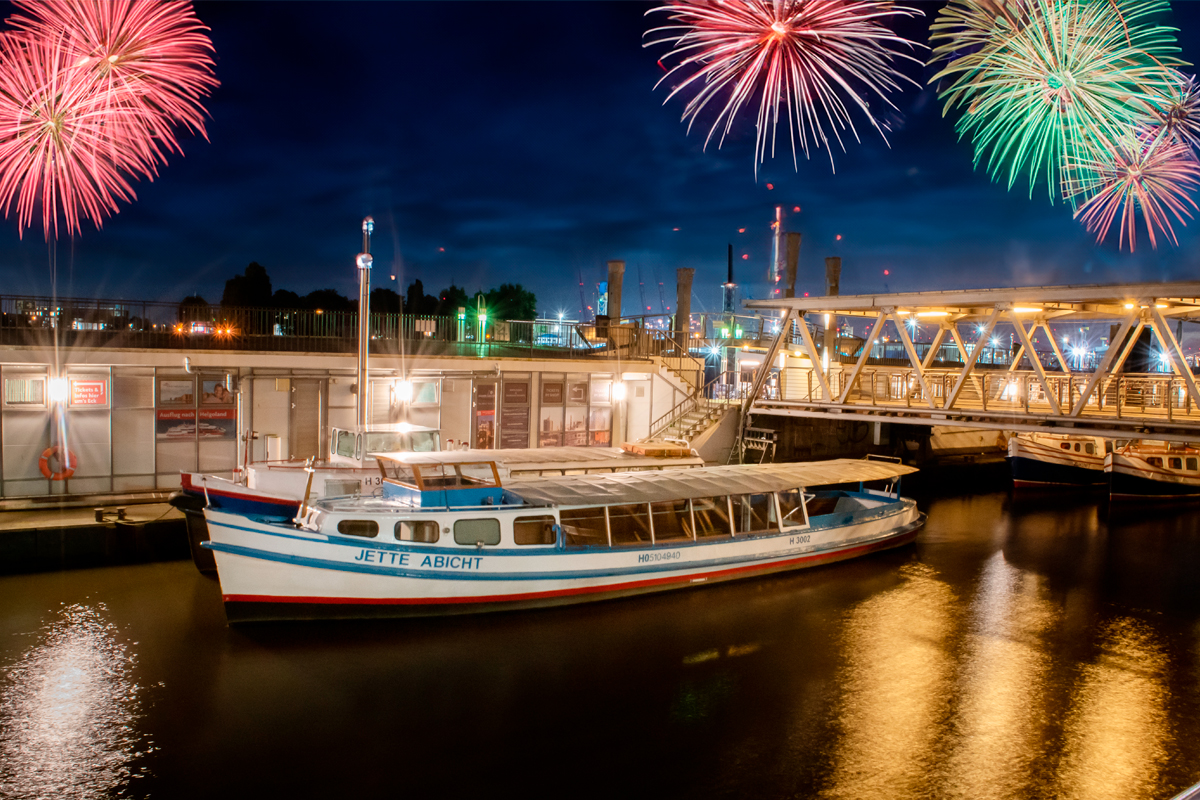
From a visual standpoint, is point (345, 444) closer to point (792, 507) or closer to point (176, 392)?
point (176, 392)

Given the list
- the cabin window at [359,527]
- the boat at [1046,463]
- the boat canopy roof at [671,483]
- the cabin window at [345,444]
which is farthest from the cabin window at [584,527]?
the boat at [1046,463]

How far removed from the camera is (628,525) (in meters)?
20.5

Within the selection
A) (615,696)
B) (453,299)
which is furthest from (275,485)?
(453,299)

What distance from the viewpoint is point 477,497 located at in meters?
17.6

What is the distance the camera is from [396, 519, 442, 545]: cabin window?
1648 centimetres

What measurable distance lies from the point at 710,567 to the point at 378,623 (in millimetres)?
8268

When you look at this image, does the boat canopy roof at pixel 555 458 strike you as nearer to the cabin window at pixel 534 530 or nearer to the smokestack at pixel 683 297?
the cabin window at pixel 534 530

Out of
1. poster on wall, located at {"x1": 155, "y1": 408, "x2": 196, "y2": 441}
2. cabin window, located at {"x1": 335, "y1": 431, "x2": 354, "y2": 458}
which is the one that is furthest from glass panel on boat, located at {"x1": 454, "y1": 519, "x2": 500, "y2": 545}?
poster on wall, located at {"x1": 155, "y1": 408, "x2": 196, "y2": 441}

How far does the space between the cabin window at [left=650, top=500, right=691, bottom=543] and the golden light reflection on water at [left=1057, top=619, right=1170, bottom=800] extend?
9230 millimetres

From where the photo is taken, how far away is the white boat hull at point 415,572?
1564 cm

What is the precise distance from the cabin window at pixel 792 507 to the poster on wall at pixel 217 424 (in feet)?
58.2

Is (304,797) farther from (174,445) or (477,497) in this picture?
(174,445)

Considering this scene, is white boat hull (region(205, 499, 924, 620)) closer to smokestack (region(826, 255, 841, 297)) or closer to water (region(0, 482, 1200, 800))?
water (region(0, 482, 1200, 800))

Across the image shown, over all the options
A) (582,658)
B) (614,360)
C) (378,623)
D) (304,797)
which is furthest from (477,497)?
(614,360)
